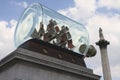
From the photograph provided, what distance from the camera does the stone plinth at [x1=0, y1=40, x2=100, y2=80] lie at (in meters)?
16.4

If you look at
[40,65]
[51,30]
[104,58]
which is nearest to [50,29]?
[51,30]

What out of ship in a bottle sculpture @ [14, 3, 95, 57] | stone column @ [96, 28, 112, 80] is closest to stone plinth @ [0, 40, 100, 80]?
ship in a bottle sculpture @ [14, 3, 95, 57]

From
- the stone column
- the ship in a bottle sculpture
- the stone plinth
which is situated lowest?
the stone plinth

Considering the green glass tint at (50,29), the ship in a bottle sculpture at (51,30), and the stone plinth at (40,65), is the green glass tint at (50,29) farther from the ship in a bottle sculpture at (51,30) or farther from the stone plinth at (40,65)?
the stone plinth at (40,65)

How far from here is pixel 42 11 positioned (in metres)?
18.8

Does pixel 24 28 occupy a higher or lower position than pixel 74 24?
lower

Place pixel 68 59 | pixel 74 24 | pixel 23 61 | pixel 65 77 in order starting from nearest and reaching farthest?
pixel 23 61
pixel 65 77
pixel 68 59
pixel 74 24

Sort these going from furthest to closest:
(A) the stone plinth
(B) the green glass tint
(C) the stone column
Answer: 1. (C) the stone column
2. (B) the green glass tint
3. (A) the stone plinth

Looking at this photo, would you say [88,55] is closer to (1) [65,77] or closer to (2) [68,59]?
(2) [68,59]

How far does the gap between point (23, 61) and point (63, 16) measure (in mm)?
5474

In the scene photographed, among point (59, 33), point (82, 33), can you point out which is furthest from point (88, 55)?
point (59, 33)

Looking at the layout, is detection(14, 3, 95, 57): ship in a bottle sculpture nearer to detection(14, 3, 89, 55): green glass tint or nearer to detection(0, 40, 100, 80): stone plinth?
detection(14, 3, 89, 55): green glass tint

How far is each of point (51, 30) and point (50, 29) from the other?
0.34ft

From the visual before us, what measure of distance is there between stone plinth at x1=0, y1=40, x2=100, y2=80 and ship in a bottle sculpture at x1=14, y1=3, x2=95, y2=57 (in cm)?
67
